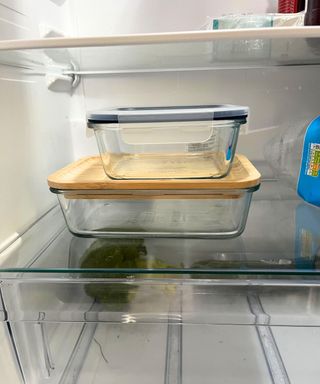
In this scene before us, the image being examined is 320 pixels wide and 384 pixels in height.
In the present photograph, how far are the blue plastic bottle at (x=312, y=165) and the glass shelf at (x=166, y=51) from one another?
180 mm

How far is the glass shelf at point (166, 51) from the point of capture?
552 mm

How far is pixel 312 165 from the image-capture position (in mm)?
796

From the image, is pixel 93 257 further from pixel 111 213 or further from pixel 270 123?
pixel 270 123

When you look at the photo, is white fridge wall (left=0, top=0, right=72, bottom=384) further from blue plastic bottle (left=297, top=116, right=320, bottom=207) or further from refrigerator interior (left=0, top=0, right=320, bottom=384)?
blue plastic bottle (left=297, top=116, right=320, bottom=207)

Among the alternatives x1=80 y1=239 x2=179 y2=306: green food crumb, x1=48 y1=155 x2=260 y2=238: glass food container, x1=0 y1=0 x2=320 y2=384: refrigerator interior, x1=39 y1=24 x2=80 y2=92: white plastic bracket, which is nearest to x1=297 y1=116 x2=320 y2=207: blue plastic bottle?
x1=0 y1=0 x2=320 y2=384: refrigerator interior

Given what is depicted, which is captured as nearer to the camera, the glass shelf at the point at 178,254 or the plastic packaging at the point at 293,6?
the glass shelf at the point at 178,254

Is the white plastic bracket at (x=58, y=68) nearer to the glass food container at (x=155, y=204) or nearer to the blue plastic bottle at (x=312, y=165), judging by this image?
the glass food container at (x=155, y=204)

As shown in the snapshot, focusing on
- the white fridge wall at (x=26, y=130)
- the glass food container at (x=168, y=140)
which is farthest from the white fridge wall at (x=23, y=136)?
the glass food container at (x=168, y=140)

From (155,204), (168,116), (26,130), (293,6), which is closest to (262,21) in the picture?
(293,6)

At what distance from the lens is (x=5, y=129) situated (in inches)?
26.5

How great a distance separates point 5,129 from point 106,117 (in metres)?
0.21

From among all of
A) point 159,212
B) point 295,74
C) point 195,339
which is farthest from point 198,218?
point 295,74

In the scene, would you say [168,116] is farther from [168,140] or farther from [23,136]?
[23,136]

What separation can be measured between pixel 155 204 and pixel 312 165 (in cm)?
37
